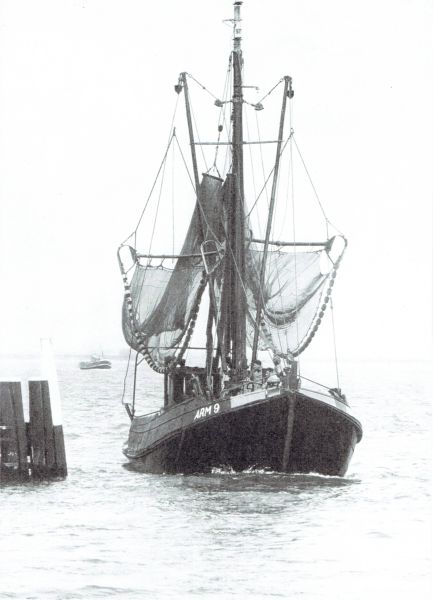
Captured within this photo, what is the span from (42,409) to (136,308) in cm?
1064

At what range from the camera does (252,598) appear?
1321 centimetres

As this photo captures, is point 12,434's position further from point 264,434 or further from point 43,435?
point 264,434

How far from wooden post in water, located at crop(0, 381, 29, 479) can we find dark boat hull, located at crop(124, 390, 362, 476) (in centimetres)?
463

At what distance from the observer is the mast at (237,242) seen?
2867 centimetres

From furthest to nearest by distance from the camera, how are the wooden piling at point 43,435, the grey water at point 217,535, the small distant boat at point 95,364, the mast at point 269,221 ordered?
the small distant boat at point 95,364 < the mast at point 269,221 < the wooden piling at point 43,435 < the grey water at point 217,535

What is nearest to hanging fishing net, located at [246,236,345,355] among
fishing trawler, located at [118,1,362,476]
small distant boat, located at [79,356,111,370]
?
fishing trawler, located at [118,1,362,476]

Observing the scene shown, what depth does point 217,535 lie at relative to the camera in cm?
1767

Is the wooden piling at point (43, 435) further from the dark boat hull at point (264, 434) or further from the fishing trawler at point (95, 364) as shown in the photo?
the fishing trawler at point (95, 364)

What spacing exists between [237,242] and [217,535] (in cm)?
1245

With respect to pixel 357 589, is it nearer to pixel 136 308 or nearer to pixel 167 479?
pixel 167 479

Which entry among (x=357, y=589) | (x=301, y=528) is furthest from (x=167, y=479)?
(x=357, y=589)

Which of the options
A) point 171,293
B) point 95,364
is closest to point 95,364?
point 95,364

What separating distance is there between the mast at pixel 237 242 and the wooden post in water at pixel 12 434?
7623 millimetres

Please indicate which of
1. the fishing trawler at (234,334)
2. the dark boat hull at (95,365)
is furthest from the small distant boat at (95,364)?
the fishing trawler at (234,334)
